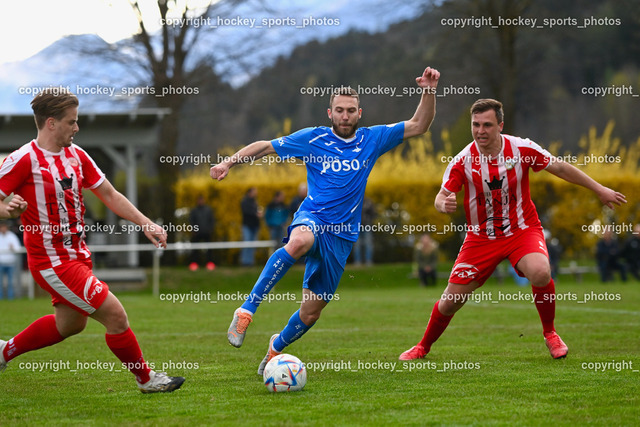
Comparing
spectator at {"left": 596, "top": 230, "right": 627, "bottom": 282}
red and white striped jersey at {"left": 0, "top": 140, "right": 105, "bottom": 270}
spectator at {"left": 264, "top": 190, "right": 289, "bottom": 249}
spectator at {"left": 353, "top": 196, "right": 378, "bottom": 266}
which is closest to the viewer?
red and white striped jersey at {"left": 0, "top": 140, "right": 105, "bottom": 270}

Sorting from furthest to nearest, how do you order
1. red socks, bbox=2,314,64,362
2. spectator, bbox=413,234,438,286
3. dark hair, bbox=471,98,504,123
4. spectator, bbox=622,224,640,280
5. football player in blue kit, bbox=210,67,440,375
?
spectator, bbox=622,224,640,280, spectator, bbox=413,234,438,286, dark hair, bbox=471,98,504,123, football player in blue kit, bbox=210,67,440,375, red socks, bbox=2,314,64,362

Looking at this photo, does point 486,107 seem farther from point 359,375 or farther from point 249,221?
point 249,221

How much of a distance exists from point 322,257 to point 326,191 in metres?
0.54

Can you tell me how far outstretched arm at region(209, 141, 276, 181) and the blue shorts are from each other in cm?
60

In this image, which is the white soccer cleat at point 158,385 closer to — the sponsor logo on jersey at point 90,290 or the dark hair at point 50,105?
the sponsor logo on jersey at point 90,290

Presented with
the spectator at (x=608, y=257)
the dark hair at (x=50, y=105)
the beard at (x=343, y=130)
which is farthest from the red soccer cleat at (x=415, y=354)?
the spectator at (x=608, y=257)

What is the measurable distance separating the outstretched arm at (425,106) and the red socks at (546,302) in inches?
69.0

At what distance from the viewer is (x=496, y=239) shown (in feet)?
23.7

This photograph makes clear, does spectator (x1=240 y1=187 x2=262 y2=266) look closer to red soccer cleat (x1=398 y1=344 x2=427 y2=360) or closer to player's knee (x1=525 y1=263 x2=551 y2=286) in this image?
red soccer cleat (x1=398 y1=344 x2=427 y2=360)

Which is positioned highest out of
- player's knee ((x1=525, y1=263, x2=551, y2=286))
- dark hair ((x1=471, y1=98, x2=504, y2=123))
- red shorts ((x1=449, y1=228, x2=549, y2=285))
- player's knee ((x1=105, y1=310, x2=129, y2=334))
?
dark hair ((x1=471, y1=98, x2=504, y2=123))

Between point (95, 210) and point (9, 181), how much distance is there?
74.0 feet

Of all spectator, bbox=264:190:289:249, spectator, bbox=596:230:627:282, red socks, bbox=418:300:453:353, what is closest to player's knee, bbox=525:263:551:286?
red socks, bbox=418:300:453:353

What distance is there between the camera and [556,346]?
285 inches

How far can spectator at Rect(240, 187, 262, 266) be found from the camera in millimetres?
21000
